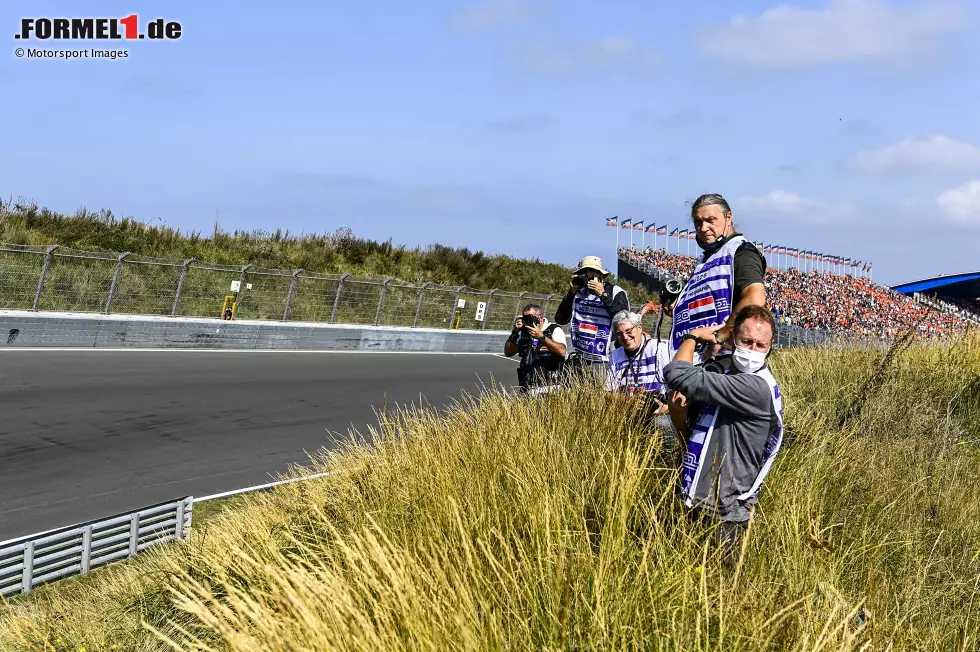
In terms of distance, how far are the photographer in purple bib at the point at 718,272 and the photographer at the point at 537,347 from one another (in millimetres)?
2984

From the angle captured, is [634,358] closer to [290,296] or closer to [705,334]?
[705,334]

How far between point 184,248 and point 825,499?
28443 mm

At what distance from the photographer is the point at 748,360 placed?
12.4ft

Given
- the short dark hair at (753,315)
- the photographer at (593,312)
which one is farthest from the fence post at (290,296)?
the short dark hair at (753,315)

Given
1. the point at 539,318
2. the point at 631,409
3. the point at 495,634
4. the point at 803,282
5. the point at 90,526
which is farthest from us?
the point at 803,282

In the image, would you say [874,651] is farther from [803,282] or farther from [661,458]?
[803,282]

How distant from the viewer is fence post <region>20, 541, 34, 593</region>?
19.9 feet

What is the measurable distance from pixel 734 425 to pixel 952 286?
218 feet

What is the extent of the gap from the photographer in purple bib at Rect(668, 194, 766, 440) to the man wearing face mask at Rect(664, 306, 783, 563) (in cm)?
63

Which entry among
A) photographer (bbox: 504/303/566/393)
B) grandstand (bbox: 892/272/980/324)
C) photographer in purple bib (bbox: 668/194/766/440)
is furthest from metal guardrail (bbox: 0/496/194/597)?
grandstand (bbox: 892/272/980/324)

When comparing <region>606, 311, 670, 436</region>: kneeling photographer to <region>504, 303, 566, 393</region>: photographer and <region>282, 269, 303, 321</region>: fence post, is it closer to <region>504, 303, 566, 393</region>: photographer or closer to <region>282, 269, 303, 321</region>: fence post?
<region>504, 303, 566, 393</region>: photographer

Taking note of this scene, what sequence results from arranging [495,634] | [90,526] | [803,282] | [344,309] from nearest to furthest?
1. [495,634]
2. [90,526]
3. [344,309]
4. [803,282]

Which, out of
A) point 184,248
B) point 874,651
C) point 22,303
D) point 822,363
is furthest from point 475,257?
point 874,651

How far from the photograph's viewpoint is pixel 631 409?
530cm
